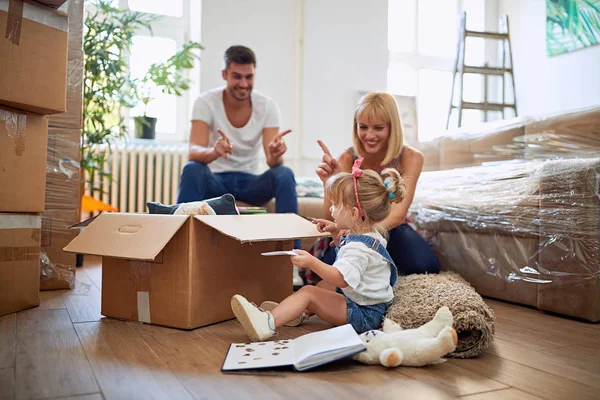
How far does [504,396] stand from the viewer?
0.93 m

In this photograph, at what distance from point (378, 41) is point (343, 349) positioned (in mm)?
3791

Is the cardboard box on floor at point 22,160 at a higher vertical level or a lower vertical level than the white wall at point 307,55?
lower

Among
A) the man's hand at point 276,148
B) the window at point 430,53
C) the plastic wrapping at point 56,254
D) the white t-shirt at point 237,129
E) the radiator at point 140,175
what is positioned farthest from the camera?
the window at point 430,53

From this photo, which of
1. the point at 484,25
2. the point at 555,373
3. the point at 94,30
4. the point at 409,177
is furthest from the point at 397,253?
the point at 484,25

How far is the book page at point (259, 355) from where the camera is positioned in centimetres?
104

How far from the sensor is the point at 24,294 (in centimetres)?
155

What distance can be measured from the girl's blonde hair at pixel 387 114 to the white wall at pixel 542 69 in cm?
273

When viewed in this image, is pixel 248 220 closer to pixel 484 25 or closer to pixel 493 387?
pixel 493 387

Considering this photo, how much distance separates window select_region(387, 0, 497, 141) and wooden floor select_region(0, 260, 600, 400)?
358 centimetres

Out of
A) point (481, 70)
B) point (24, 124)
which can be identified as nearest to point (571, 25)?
point (481, 70)

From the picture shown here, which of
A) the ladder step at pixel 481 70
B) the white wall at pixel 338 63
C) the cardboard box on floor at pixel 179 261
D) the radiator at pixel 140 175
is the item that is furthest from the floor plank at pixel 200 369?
the ladder step at pixel 481 70

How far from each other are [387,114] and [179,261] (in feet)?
2.79

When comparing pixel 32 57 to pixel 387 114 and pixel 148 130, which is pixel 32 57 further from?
pixel 148 130

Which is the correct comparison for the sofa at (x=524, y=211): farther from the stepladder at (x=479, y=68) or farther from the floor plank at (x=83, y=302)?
the stepladder at (x=479, y=68)
